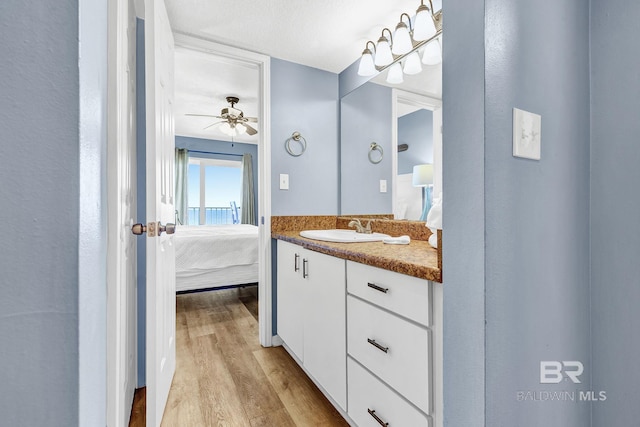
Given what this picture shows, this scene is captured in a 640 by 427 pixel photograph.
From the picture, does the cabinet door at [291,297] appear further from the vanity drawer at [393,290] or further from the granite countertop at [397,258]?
the vanity drawer at [393,290]

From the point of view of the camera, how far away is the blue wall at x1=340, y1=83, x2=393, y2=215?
6.68 feet

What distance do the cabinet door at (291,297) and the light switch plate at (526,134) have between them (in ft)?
4.04

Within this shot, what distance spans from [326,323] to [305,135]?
142 cm

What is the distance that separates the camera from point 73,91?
1.24ft

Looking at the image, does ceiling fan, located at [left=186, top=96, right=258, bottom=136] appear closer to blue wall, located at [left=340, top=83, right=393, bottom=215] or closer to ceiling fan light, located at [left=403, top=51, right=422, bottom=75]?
blue wall, located at [left=340, top=83, right=393, bottom=215]

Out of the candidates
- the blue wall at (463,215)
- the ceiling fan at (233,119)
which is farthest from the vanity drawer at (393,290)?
the ceiling fan at (233,119)

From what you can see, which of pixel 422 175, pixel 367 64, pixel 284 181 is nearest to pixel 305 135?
pixel 284 181

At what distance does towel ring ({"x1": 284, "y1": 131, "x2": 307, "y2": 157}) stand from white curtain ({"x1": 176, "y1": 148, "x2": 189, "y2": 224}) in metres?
4.06

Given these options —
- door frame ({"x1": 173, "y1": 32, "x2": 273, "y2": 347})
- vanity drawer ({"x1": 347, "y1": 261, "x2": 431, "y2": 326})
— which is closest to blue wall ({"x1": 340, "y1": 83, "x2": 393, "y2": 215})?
door frame ({"x1": 173, "y1": 32, "x2": 273, "y2": 347})

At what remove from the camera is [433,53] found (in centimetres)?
160

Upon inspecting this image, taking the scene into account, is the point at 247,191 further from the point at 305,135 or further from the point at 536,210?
the point at 536,210

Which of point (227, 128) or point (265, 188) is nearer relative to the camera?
point (265, 188)

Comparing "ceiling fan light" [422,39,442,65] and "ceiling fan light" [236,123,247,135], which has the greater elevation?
"ceiling fan light" [236,123,247,135]

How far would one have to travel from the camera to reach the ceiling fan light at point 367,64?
1985 mm
